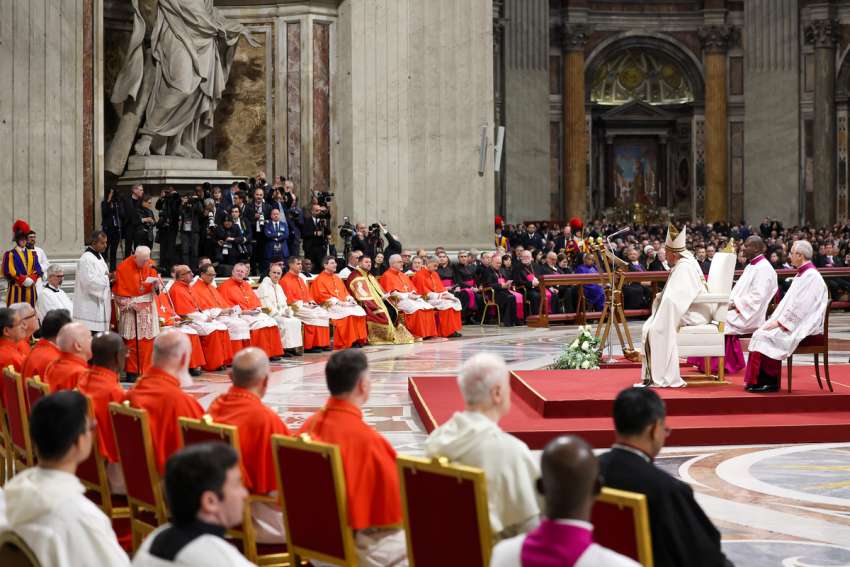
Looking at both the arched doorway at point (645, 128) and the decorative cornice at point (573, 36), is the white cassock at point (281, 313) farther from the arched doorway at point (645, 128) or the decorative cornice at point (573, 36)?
the arched doorway at point (645, 128)

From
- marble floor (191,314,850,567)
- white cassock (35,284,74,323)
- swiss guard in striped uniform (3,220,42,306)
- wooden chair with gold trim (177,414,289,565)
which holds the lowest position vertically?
marble floor (191,314,850,567)

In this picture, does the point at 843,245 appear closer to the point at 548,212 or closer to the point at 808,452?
the point at 548,212

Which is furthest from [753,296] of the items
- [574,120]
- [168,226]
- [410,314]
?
[574,120]

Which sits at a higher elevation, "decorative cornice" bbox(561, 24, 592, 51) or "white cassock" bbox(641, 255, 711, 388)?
"decorative cornice" bbox(561, 24, 592, 51)

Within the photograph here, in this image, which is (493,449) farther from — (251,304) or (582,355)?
(251,304)

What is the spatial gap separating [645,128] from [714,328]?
25068mm

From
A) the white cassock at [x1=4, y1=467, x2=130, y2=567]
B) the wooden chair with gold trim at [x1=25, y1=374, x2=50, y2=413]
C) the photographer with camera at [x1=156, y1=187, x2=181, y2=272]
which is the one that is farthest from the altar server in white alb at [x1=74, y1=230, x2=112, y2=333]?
the white cassock at [x1=4, y1=467, x2=130, y2=567]

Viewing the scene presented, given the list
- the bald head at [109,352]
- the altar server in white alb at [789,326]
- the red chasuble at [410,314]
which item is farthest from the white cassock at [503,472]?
the red chasuble at [410,314]

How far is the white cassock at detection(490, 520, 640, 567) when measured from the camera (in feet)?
9.40

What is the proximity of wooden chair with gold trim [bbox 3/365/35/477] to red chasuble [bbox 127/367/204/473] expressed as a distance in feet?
3.17

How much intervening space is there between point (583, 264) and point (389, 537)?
1626 cm

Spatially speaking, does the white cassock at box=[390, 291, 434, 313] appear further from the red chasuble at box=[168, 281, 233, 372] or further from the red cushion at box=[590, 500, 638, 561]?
the red cushion at box=[590, 500, 638, 561]

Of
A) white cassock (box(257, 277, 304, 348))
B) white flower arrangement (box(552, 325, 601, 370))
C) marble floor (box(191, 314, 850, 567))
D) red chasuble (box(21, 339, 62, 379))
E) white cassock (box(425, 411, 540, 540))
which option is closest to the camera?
white cassock (box(425, 411, 540, 540))

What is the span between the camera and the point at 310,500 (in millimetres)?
4594
